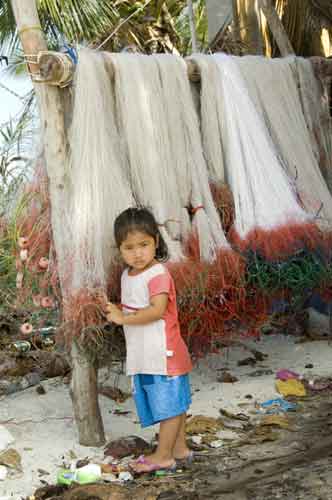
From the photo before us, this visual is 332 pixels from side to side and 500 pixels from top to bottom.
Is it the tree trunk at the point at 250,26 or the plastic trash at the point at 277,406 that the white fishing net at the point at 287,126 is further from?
the tree trunk at the point at 250,26

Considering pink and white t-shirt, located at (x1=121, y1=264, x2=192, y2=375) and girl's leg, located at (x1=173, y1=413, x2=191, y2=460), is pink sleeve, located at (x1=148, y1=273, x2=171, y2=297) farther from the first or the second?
girl's leg, located at (x1=173, y1=413, x2=191, y2=460)

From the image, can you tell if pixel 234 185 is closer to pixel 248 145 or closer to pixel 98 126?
pixel 248 145

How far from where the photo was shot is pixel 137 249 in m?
3.44

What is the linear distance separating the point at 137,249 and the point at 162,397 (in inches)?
27.2

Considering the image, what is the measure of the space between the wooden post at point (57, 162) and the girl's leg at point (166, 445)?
0.40m

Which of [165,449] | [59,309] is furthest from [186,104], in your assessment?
[165,449]

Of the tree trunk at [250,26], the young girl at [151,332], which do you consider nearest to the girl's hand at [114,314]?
the young girl at [151,332]

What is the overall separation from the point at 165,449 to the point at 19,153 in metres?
1.80

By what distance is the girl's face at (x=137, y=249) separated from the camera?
11.3ft

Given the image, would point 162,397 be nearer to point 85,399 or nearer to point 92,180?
point 85,399

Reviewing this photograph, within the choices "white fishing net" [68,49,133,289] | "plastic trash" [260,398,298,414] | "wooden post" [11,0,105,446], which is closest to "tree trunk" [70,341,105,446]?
"wooden post" [11,0,105,446]

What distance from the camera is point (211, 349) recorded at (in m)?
4.13

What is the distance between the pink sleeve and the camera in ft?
11.2

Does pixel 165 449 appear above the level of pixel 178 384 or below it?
below
